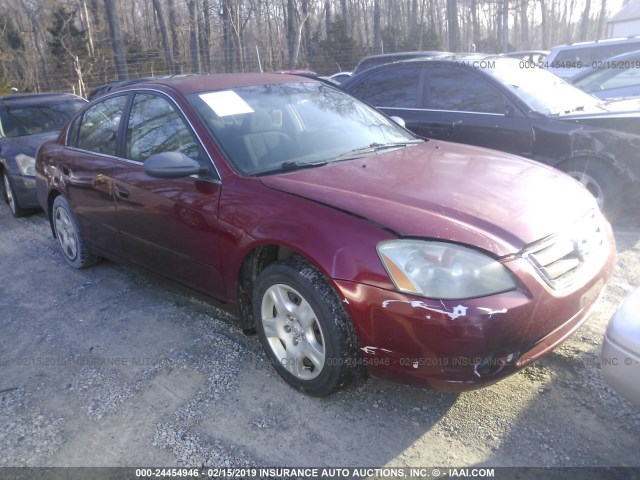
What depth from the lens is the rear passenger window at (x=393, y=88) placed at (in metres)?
6.14

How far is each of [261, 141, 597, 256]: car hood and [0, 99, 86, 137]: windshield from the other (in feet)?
A: 18.9

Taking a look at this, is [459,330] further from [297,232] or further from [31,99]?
[31,99]

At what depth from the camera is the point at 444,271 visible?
230cm

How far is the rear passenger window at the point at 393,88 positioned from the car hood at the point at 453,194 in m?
2.92

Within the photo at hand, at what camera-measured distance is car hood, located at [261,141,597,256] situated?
241 centimetres

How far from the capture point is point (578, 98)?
5773 millimetres

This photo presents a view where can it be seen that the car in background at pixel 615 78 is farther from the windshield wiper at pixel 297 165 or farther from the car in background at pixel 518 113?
the windshield wiper at pixel 297 165

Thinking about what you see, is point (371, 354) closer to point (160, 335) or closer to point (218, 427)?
point (218, 427)

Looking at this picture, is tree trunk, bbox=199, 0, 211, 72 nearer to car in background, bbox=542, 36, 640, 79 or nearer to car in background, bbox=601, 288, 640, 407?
car in background, bbox=542, 36, 640, 79

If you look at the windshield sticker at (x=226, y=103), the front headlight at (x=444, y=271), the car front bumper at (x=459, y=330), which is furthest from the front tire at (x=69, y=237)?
the front headlight at (x=444, y=271)

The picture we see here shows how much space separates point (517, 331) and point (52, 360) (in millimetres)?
2739

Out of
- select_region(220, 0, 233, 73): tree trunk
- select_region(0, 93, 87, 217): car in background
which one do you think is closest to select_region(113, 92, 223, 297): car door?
select_region(0, 93, 87, 217): car in background

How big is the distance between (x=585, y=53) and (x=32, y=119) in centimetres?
949

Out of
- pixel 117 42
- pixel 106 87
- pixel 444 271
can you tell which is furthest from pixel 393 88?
pixel 117 42
